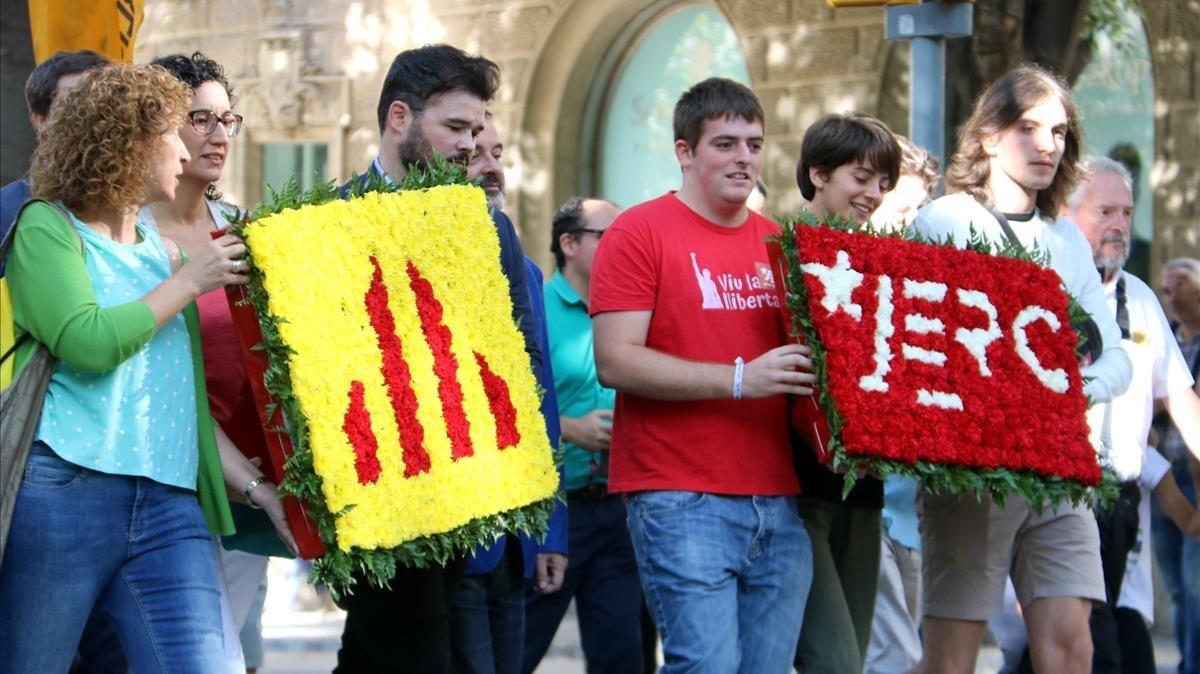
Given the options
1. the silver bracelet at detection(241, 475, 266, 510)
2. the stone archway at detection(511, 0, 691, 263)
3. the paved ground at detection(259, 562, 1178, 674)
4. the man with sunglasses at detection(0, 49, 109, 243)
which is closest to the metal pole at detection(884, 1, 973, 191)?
the man with sunglasses at detection(0, 49, 109, 243)

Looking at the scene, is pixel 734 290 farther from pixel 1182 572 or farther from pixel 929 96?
pixel 1182 572

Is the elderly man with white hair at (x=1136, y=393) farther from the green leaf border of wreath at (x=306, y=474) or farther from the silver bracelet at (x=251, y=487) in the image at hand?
the silver bracelet at (x=251, y=487)

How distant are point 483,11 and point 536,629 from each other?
8.77 meters

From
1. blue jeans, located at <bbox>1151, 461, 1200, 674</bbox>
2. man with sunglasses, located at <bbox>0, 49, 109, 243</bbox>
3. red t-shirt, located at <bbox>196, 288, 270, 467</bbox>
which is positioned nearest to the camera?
red t-shirt, located at <bbox>196, 288, 270, 467</bbox>

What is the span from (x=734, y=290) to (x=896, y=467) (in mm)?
742

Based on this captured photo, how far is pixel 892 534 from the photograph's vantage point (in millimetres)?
7410

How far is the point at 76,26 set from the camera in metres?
7.38

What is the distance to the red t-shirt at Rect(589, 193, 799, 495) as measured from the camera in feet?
18.6

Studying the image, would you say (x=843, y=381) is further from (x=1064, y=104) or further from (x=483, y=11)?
(x=483, y=11)

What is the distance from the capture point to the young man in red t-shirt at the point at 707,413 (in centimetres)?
556

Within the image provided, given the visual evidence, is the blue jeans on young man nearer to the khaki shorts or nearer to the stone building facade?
the khaki shorts

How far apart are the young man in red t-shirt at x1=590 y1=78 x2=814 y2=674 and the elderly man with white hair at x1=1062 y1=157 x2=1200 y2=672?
1.96 m

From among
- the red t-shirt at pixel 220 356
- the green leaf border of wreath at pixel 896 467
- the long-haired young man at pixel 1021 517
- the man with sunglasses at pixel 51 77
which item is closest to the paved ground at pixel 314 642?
the long-haired young man at pixel 1021 517

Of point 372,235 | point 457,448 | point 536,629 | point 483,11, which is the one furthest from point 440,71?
point 483,11
